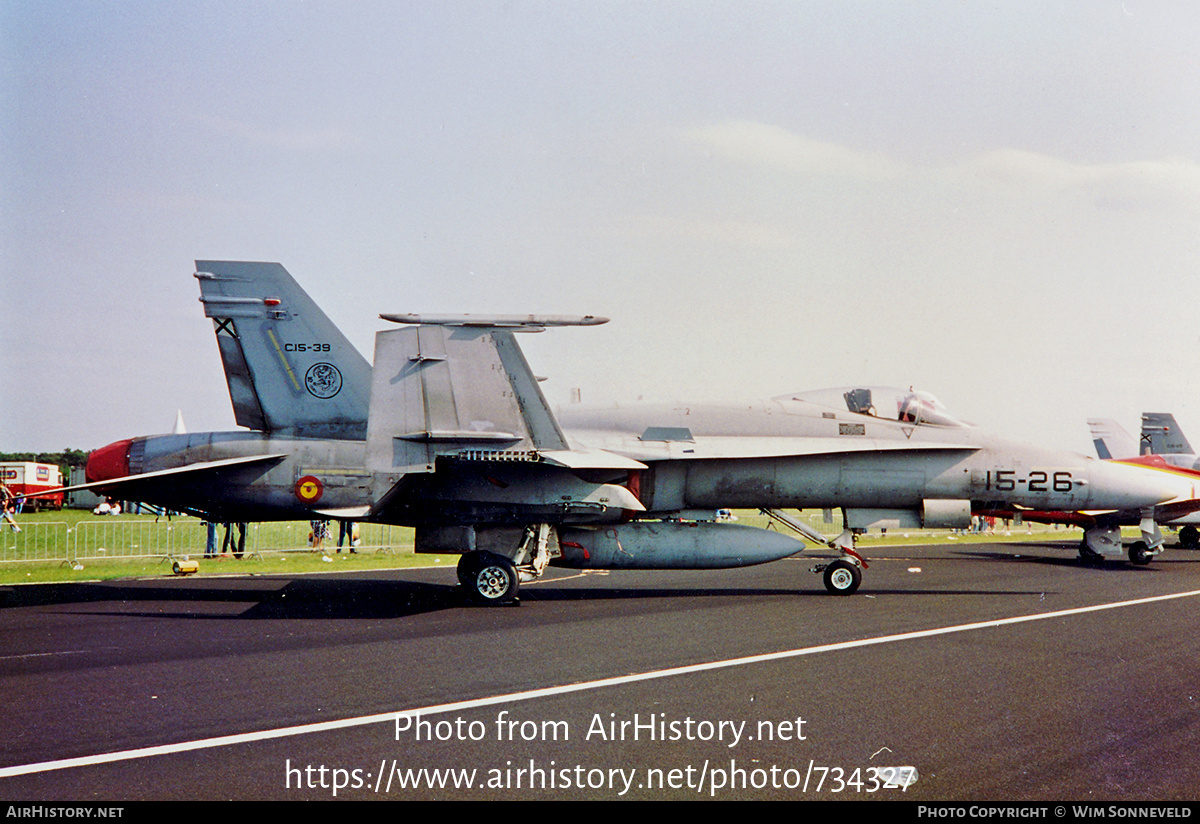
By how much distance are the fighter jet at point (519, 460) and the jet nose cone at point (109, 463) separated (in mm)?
29

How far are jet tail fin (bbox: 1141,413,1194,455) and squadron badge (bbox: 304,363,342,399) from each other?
34610 millimetres

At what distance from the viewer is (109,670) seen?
25.4 feet

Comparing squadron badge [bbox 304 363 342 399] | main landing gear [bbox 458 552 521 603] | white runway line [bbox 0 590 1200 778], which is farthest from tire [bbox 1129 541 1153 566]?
squadron badge [bbox 304 363 342 399]

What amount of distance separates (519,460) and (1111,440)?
33420mm

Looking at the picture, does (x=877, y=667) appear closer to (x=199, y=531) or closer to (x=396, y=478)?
(x=396, y=478)

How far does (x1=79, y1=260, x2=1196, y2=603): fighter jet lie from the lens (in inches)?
464

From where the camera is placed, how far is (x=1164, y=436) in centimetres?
3675

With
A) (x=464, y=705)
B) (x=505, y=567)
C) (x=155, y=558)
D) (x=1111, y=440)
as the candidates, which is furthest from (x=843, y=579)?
(x=1111, y=440)

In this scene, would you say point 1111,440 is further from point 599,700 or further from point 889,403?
A: point 599,700

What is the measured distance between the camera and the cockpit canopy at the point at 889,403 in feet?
47.0

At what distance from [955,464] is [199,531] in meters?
29.6

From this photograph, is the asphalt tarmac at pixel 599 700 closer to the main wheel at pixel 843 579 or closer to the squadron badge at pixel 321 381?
the main wheel at pixel 843 579

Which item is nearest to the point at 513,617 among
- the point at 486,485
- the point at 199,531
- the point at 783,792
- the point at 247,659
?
the point at 486,485
